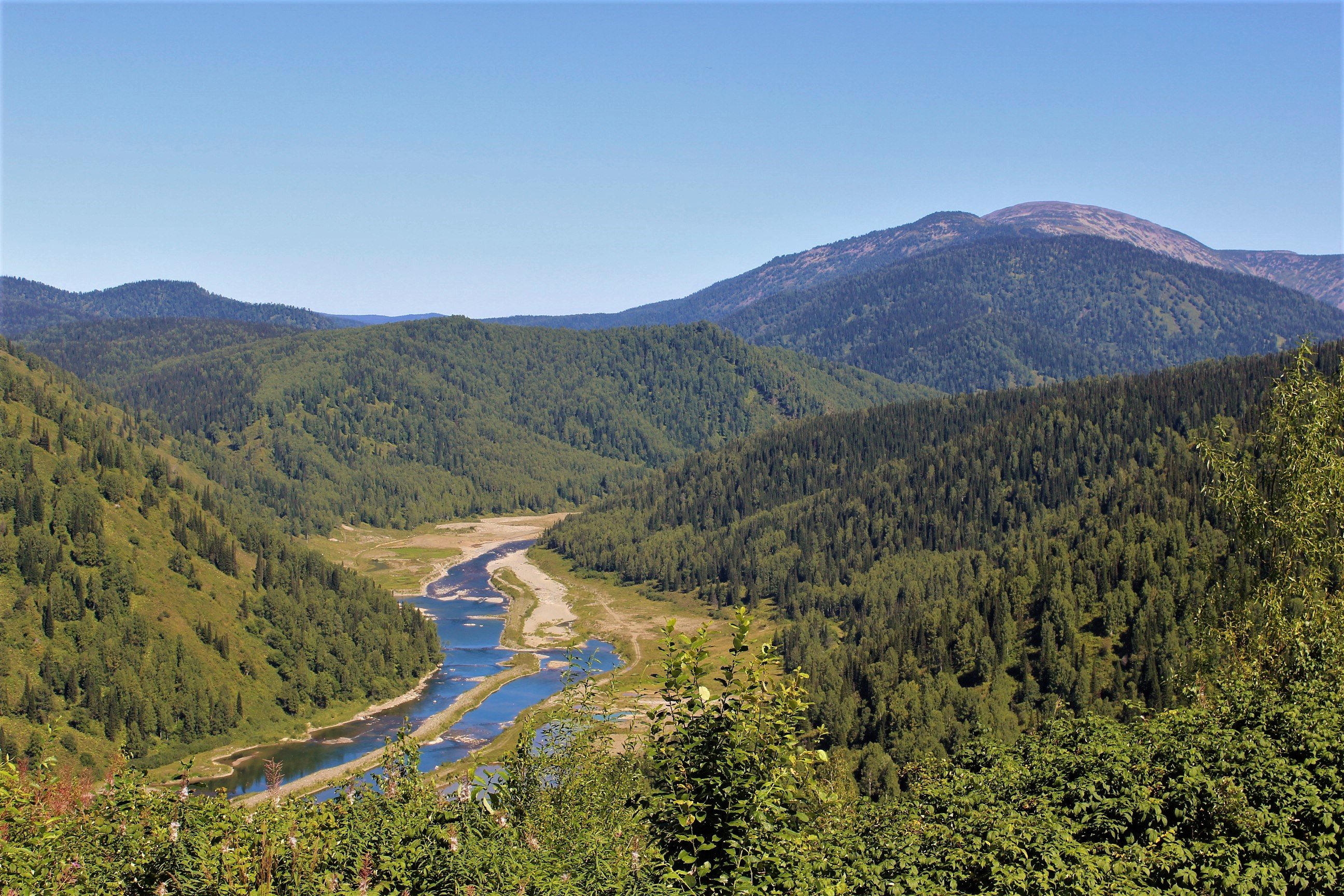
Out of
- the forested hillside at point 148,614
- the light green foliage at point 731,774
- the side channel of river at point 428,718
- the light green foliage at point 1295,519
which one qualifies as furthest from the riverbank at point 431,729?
the light green foliage at point 731,774

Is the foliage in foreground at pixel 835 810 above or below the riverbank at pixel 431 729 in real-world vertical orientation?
above

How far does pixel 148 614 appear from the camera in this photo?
5748 inches

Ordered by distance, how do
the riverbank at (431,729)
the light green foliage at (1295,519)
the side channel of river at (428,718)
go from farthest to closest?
the side channel of river at (428,718) → the riverbank at (431,729) → the light green foliage at (1295,519)

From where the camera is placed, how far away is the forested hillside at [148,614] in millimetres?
127062

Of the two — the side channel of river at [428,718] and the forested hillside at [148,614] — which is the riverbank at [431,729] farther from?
the forested hillside at [148,614]

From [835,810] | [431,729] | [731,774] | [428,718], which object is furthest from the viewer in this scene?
[428,718]

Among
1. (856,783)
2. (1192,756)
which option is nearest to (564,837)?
(1192,756)

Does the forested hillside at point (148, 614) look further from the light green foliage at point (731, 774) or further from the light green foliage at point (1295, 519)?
the light green foliage at point (1295, 519)

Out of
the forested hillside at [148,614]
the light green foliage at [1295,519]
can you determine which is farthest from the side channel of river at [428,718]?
the light green foliage at [1295,519]

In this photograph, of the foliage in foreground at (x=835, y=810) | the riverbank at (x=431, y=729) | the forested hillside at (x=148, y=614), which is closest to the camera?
the foliage in foreground at (x=835, y=810)

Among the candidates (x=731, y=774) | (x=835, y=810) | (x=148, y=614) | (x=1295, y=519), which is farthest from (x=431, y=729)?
(x=731, y=774)

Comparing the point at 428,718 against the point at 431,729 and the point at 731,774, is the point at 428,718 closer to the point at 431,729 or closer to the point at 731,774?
the point at 431,729

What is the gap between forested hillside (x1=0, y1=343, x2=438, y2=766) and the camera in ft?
417

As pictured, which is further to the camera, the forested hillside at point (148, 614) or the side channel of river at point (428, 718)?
the forested hillside at point (148, 614)
